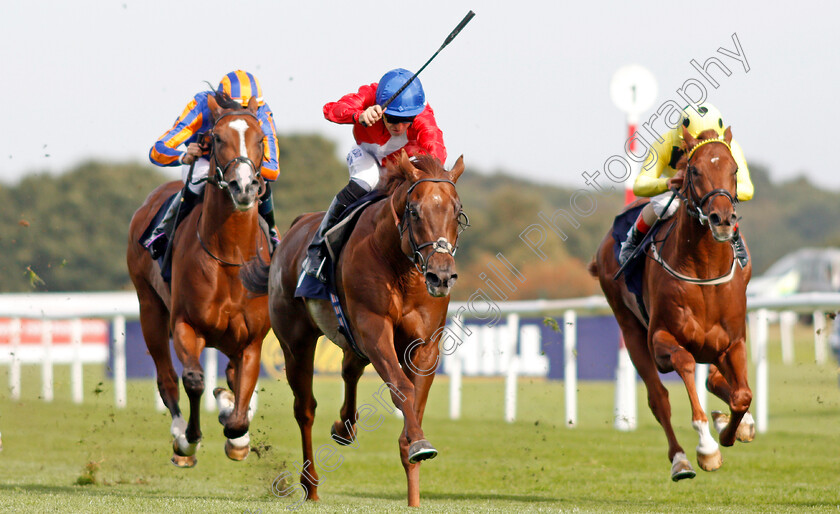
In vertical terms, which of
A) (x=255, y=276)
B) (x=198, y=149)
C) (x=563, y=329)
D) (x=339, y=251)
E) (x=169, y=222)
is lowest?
(x=563, y=329)

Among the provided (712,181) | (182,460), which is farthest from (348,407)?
(712,181)

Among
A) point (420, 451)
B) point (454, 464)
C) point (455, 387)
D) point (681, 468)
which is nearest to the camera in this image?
point (420, 451)

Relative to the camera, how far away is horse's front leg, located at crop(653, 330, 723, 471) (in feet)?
18.3

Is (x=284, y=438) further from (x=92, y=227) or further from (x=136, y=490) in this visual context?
(x=92, y=227)

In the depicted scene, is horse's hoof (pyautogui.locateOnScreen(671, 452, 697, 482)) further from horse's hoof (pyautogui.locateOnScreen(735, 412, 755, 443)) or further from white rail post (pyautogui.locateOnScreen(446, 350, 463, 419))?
white rail post (pyautogui.locateOnScreen(446, 350, 463, 419))

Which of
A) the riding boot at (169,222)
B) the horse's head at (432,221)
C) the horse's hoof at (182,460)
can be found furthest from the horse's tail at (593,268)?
the horse's hoof at (182,460)

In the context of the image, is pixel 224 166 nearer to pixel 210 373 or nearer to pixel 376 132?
pixel 376 132

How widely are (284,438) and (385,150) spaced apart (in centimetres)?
481

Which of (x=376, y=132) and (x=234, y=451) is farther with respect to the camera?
(x=234, y=451)

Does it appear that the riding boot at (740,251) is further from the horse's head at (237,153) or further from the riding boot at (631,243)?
the horse's head at (237,153)

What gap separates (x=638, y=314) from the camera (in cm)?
684

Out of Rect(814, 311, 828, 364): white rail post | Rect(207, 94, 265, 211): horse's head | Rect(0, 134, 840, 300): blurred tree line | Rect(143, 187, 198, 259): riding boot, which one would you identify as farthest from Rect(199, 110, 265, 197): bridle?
Rect(0, 134, 840, 300): blurred tree line

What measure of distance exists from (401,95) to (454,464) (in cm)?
360

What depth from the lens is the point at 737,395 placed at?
577cm
